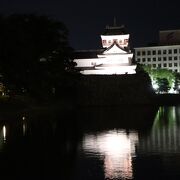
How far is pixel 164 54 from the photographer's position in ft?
408

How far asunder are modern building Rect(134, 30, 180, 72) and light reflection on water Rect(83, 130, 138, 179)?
10006 cm

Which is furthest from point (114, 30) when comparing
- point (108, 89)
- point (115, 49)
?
point (108, 89)

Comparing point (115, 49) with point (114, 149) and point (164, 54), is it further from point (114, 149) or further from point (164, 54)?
point (114, 149)

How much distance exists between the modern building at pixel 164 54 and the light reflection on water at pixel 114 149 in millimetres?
100056

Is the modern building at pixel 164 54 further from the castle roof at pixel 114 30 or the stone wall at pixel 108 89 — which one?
the stone wall at pixel 108 89

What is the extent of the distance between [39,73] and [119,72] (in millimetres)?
30190

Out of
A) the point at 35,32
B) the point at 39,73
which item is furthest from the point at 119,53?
the point at 39,73

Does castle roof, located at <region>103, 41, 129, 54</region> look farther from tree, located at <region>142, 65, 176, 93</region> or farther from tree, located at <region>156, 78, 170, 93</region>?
tree, located at <region>142, 65, 176, 93</region>

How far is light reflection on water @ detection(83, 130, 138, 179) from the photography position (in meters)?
13.0

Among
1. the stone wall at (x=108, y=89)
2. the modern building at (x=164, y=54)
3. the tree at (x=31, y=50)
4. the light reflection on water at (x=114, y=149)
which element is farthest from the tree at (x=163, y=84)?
the light reflection on water at (x=114, y=149)

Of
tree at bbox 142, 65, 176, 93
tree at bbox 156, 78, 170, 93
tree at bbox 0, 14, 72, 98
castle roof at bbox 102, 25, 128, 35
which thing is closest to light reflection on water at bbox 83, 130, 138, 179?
tree at bbox 0, 14, 72, 98

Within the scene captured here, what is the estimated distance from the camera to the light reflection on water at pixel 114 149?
1302cm

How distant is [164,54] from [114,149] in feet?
358

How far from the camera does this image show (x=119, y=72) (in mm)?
75625
